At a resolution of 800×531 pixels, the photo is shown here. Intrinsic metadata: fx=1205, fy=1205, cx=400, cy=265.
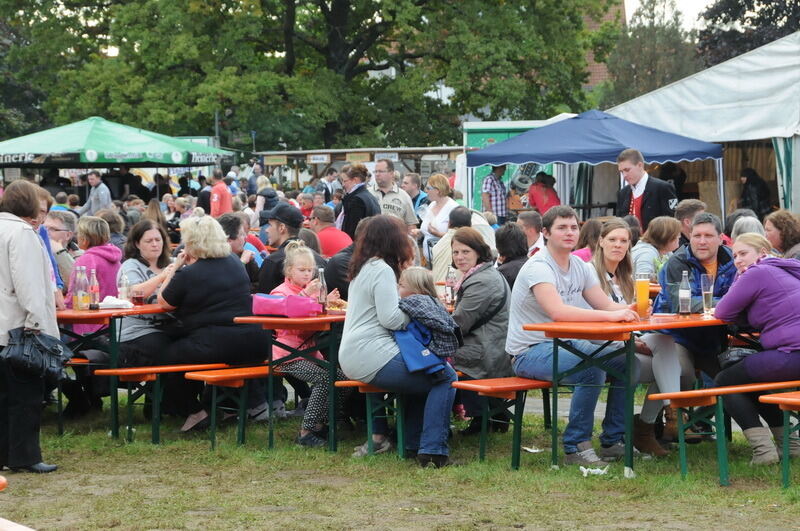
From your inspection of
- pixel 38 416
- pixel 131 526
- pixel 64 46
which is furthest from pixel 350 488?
pixel 64 46

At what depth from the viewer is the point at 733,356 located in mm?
6754

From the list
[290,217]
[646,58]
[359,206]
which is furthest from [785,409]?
[646,58]

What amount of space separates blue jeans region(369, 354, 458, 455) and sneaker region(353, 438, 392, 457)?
1.42 feet

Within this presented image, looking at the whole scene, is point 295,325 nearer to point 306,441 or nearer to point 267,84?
point 306,441

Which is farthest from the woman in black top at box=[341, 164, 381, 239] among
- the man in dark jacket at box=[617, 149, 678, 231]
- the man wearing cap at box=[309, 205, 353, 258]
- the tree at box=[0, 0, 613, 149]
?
the tree at box=[0, 0, 613, 149]

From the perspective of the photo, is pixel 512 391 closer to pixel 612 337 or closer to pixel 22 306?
pixel 612 337

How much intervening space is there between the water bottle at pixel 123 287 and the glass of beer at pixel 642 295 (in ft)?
11.9

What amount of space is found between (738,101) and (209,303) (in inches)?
457

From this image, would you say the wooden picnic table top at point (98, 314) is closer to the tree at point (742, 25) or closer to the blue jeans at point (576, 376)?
the blue jeans at point (576, 376)

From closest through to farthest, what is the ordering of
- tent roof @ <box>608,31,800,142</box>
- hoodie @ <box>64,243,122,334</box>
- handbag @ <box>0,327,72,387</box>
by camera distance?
handbag @ <box>0,327,72,387</box>, hoodie @ <box>64,243,122,334</box>, tent roof @ <box>608,31,800,142</box>

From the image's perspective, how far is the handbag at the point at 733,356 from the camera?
6719mm

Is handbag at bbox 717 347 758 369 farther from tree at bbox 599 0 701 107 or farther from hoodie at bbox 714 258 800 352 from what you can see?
tree at bbox 599 0 701 107

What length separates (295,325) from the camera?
7516 mm

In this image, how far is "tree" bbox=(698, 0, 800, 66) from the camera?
122 feet
